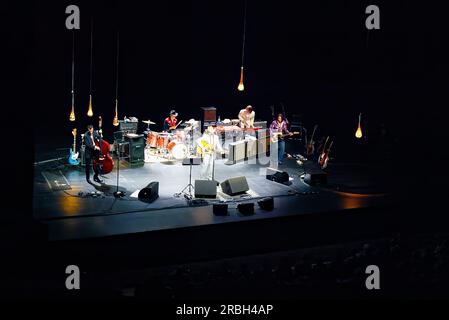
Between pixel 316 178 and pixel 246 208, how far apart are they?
2.25m

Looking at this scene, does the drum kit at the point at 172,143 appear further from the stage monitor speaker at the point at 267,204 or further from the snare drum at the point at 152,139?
the stage monitor speaker at the point at 267,204

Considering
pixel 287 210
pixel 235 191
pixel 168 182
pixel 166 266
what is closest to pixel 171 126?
pixel 168 182

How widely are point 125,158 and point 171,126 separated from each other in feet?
4.05

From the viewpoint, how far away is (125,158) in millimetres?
Result: 14297

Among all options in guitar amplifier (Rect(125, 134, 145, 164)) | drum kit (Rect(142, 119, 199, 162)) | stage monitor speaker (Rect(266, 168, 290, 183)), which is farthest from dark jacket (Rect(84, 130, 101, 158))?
stage monitor speaker (Rect(266, 168, 290, 183))

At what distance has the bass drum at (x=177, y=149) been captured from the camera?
1438cm

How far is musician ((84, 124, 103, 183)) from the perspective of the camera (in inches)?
491

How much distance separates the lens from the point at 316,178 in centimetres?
1303

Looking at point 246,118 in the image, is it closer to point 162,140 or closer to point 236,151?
point 236,151

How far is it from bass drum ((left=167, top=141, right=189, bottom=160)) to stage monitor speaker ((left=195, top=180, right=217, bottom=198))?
2601mm

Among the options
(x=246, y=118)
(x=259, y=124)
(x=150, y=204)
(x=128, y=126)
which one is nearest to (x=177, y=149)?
(x=128, y=126)

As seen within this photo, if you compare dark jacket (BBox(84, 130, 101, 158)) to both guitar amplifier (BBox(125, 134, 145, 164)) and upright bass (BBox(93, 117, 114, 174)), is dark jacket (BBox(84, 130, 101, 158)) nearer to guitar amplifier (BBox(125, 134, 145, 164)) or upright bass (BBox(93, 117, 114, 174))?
upright bass (BBox(93, 117, 114, 174))

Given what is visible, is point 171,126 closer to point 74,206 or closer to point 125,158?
point 125,158

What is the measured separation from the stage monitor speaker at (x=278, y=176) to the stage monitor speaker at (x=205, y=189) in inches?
63.0
